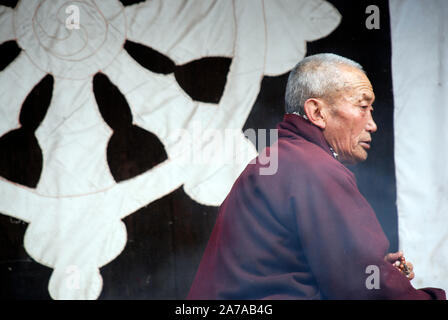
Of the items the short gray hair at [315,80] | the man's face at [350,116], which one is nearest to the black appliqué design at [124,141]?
the short gray hair at [315,80]

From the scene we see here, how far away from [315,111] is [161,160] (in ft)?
3.21

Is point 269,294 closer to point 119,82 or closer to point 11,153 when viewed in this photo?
point 119,82

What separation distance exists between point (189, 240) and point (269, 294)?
3.58ft

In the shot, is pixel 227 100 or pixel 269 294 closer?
pixel 269 294

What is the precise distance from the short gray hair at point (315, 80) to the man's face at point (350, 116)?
3cm

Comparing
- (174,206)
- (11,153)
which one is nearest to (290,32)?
(174,206)

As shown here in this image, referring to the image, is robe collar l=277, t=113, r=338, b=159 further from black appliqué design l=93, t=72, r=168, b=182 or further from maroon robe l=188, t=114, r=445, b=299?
black appliqué design l=93, t=72, r=168, b=182

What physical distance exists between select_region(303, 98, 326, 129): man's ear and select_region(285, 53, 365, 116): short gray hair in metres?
0.02

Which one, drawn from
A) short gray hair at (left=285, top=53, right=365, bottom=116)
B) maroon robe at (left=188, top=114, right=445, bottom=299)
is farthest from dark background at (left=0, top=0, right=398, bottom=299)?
maroon robe at (left=188, top=114, right=445, bottom=299)

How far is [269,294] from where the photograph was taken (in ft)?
4.14

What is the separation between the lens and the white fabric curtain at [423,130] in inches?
84.4

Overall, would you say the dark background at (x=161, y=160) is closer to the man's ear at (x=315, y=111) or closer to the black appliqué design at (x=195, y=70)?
the black appliqué design at (x=195, y=70)

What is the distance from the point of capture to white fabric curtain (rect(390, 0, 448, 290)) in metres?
2.14

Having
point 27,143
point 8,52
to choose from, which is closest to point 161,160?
point 27,143
